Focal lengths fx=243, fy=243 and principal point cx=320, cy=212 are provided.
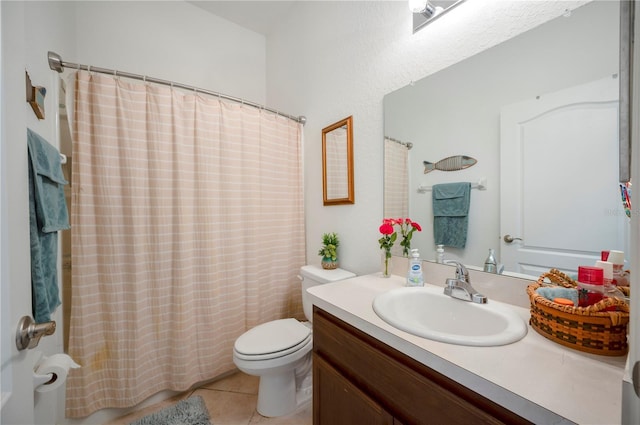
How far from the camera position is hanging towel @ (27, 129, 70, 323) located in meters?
0.79

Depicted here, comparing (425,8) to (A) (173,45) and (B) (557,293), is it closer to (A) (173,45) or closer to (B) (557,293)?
(B) (557,293)

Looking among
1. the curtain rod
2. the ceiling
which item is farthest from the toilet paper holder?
the ceiling

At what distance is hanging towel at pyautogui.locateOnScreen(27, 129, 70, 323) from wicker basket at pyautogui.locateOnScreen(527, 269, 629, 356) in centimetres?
151

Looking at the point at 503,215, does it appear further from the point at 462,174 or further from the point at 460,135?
the point at 460,135

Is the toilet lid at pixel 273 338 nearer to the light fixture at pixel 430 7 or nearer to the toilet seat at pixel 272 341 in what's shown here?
the toilet seat at pixel 272 341

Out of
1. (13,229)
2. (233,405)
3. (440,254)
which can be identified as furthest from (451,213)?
(233,405)

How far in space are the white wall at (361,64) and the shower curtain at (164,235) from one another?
0.31 meters

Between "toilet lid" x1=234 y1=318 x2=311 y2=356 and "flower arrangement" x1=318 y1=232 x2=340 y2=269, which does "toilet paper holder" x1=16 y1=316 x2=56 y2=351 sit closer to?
"toilet lid" x1=234 y1=318 x2=311 y2=356

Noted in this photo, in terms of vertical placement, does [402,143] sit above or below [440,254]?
above

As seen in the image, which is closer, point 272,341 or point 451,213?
point 451,213

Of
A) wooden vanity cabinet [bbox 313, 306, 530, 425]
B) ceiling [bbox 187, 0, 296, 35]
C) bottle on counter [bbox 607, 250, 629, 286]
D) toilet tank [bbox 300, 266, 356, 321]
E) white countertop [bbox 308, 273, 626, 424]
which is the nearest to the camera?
white countertop [bbox 308, 273, 626, 424]

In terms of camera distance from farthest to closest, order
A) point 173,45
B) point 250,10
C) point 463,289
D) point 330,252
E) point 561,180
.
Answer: point 250,10 < point 173,45 < point 330,252 < point 463,289 < point 561,180

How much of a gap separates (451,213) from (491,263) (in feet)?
0.83

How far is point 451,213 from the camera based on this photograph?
1092 millimetres
